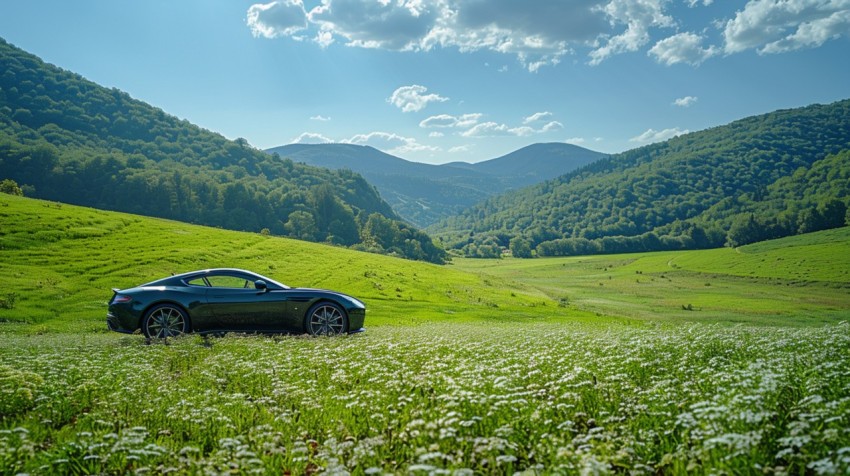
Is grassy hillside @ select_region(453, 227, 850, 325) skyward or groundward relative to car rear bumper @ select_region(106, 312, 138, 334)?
groundward

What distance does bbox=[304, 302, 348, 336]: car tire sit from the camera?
1475 centimetres

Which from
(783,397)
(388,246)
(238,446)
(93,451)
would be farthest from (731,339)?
A: (388,246)

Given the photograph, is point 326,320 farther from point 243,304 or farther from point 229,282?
point 229,282

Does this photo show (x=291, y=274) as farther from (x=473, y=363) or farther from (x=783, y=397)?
(x=783, y=397)

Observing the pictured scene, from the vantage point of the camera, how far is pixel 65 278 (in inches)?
1121

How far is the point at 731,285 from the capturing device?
84.6 metres

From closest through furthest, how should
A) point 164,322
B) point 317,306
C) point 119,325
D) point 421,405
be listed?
point 421,405, point 119,325, point 164,322, point 317,306

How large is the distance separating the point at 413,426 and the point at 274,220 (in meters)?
149

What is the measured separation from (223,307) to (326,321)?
3.11m

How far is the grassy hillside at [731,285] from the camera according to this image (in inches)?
2041

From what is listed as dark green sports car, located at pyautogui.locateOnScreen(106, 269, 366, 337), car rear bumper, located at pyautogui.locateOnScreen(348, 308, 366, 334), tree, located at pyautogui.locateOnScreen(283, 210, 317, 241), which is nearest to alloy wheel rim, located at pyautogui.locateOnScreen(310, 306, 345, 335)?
dark green sports car, located at pyautogui.locateOnScreen(106, 269, 366, 337)

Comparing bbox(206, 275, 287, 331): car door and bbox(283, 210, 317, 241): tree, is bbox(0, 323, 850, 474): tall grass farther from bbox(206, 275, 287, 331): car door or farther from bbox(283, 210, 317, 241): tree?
bbox(283, 210, 317, 241): tree

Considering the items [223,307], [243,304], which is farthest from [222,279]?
[243,304]

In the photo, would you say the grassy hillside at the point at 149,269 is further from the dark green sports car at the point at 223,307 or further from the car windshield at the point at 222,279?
the car windshield at the point at 222,279
